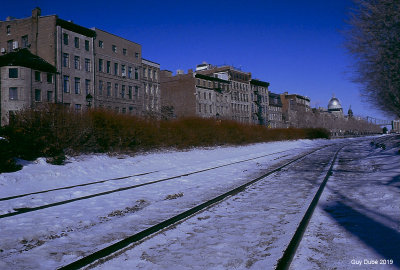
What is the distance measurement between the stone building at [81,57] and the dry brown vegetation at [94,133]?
10285 millimetres

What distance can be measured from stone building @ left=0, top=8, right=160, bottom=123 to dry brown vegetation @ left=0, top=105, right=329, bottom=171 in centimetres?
1029

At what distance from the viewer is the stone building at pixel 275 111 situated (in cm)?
10144

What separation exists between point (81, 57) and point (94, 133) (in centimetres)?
2865

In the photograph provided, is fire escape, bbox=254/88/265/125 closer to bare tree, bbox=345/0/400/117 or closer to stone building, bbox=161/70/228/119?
stone building, bbox=161/70/228/119

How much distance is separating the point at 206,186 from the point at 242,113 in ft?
252

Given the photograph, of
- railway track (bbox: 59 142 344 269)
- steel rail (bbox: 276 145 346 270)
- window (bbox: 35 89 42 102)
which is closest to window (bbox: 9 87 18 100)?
window (bbox: 35 89 42 102)

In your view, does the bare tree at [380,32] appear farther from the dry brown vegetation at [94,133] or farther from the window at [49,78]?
the window at [49,78]

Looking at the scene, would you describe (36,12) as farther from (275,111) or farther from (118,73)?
(275,111)

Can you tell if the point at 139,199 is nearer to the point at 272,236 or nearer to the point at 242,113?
the point at 272,236

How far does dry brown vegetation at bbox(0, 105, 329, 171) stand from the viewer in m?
16.0

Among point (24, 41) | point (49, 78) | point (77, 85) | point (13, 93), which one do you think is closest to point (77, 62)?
point (77, 85)

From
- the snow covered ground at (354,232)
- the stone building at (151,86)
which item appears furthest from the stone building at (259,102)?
the snow covered ground at (354,232)

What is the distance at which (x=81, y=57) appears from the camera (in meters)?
45.2

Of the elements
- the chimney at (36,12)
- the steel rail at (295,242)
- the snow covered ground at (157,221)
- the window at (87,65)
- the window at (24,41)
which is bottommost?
the snow covered ground at (157,221)
